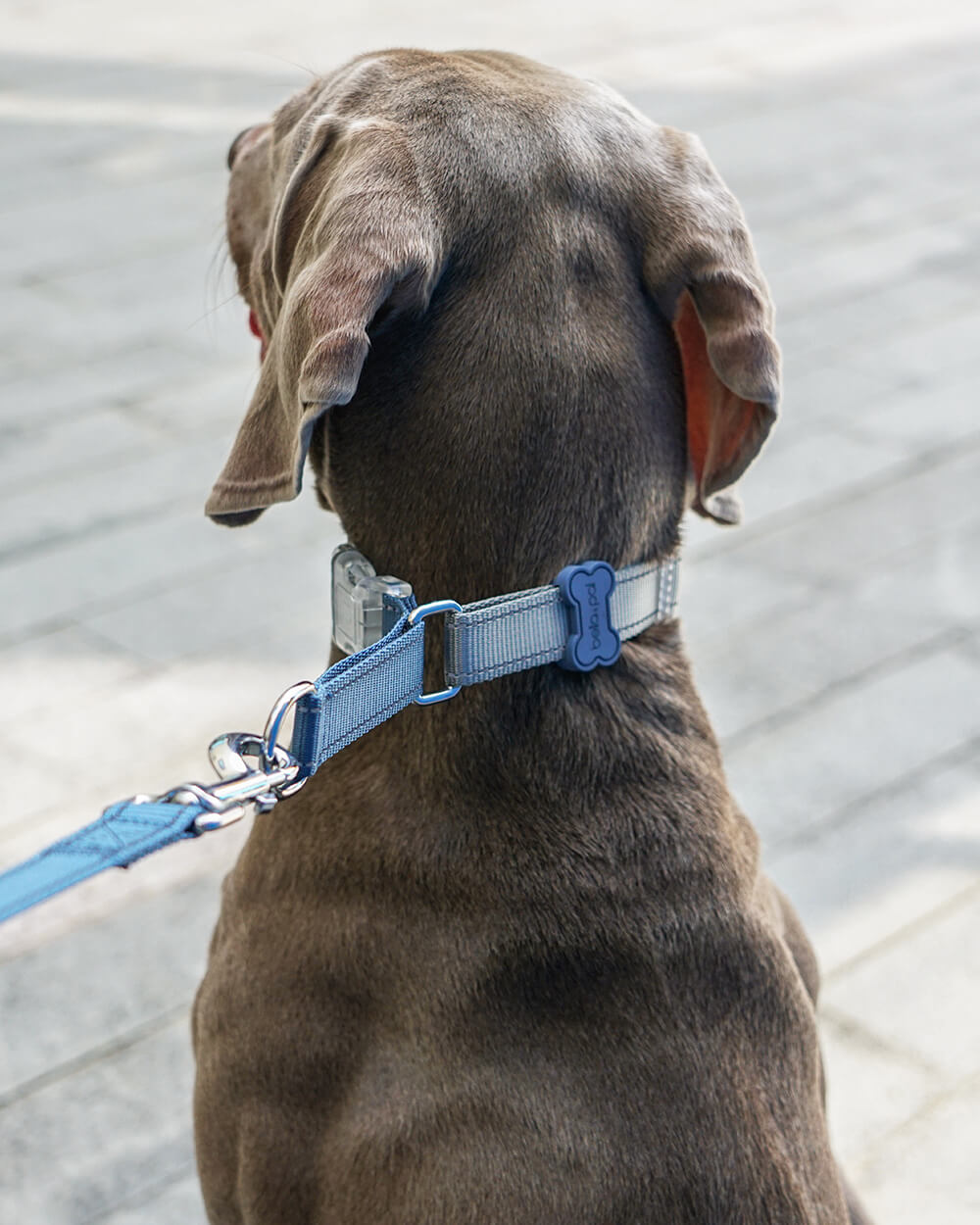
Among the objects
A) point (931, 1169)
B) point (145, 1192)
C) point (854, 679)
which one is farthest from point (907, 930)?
point (145, 1192)

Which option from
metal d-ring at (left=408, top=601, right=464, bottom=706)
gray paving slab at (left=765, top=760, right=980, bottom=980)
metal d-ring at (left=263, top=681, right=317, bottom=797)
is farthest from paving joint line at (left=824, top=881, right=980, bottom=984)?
metal d-ring at (left=263, top=681, right=317, bottom=797)

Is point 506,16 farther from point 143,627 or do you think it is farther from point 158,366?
point 143,627

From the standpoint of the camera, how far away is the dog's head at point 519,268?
1.32 metres

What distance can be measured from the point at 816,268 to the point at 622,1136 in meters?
3.90

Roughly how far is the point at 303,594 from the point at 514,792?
77.0 inches

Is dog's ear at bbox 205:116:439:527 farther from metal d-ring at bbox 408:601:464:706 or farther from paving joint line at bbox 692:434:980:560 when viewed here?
paving joint line at bbox 692:434:980:560

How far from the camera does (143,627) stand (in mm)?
3172

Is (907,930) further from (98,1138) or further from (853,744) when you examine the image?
(98,1138)

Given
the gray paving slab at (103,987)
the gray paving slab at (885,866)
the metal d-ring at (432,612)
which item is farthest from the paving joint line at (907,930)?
the metal d-ring at (432,612)

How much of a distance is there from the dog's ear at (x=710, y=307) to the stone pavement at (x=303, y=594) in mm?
542

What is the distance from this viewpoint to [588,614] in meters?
1.37

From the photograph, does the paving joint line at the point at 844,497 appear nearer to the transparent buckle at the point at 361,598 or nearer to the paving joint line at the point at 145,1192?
the paving joint line at the point at 145,1192

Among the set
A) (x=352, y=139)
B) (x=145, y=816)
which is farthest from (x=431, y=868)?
(x=352, y=139)

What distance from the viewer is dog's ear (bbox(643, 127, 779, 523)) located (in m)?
1.34
